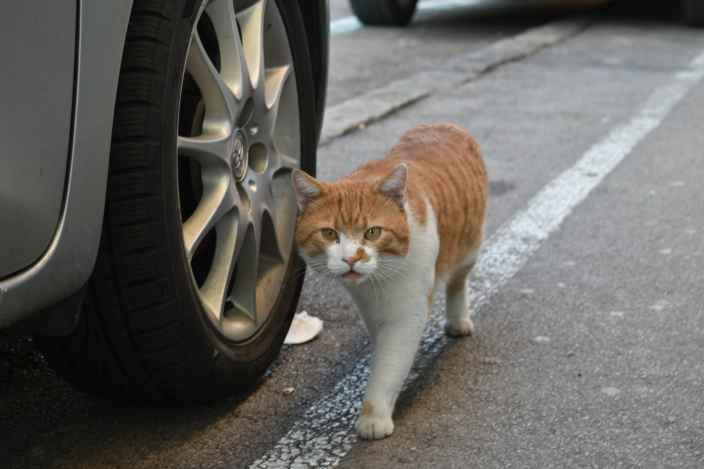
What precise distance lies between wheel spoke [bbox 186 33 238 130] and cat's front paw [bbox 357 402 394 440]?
744 millimetres

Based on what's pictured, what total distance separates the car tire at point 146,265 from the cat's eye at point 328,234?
0.35 meters

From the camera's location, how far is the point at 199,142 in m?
2.75

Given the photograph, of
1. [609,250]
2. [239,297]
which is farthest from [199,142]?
[609,250]

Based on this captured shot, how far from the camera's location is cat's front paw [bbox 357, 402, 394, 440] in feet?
9.37

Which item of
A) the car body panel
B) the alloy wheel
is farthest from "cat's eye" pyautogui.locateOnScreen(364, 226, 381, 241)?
the car body panel

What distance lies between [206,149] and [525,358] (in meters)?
1.13

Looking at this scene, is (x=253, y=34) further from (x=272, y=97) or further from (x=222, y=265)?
(x=222, y=265)

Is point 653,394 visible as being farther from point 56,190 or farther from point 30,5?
point 30,5

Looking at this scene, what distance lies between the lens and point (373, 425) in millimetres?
2857

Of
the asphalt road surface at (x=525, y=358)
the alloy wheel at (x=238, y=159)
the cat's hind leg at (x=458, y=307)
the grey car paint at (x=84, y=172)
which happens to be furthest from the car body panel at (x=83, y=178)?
the cat's hind leg at (x=458, y=307)

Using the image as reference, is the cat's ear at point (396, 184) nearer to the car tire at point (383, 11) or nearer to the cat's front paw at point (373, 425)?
the cat's front paw at point (373, 425)

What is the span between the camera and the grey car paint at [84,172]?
221 cm

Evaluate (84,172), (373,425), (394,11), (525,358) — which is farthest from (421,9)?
(84,172)

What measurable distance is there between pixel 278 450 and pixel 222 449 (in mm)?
131
